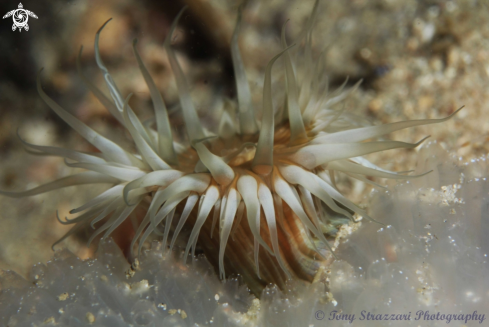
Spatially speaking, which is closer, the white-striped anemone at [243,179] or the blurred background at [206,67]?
the white-striped anemone at [243,179]

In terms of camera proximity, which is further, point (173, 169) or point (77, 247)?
point (77, 247)

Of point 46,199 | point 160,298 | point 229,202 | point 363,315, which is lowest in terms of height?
point 363,315

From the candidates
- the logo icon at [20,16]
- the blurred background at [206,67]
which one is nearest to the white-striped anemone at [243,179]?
the blurred background at [206,67]

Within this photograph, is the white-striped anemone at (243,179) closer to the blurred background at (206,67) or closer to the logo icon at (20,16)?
the blurred background at (206,67)

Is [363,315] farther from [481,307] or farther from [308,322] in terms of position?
[481,307]

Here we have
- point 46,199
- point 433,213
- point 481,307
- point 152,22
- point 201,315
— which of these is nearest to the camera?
point 481,307

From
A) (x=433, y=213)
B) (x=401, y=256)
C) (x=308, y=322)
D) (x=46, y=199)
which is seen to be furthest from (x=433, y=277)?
(x=46, y=199)
